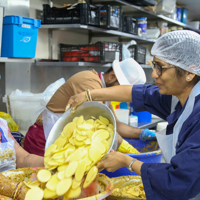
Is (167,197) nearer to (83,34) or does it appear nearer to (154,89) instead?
(154,89)

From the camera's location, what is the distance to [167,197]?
3.63 feet

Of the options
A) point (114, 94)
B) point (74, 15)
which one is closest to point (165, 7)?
point (74, 15)

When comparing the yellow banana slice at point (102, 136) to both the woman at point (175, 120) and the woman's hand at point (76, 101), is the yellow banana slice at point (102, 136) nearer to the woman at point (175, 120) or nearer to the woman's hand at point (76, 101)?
the woman at point (175, 120)

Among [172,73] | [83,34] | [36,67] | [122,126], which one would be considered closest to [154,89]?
[172,73]

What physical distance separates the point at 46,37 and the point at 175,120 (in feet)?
7.23

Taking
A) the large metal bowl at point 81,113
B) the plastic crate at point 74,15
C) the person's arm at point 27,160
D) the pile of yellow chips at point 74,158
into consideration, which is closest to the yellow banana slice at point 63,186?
the pile of yellow chips at point 74,158

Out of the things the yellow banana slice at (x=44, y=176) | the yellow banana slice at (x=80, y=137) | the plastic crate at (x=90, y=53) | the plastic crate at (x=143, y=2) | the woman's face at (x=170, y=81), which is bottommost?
the yellow banana slice at (x=44, y=176)

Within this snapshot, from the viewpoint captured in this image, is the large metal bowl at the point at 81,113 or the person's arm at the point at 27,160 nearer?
the large metal bowl at the point at 81,113

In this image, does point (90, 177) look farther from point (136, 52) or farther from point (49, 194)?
point (136, 52)

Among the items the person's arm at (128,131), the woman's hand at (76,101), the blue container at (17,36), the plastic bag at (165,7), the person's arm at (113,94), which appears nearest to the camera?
the woman's hand at (76,101)

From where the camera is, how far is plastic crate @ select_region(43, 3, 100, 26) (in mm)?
2580

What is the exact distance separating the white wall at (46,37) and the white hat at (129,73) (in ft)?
4.05

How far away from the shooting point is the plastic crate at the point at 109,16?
277 cm

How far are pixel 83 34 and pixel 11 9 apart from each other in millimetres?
1417
